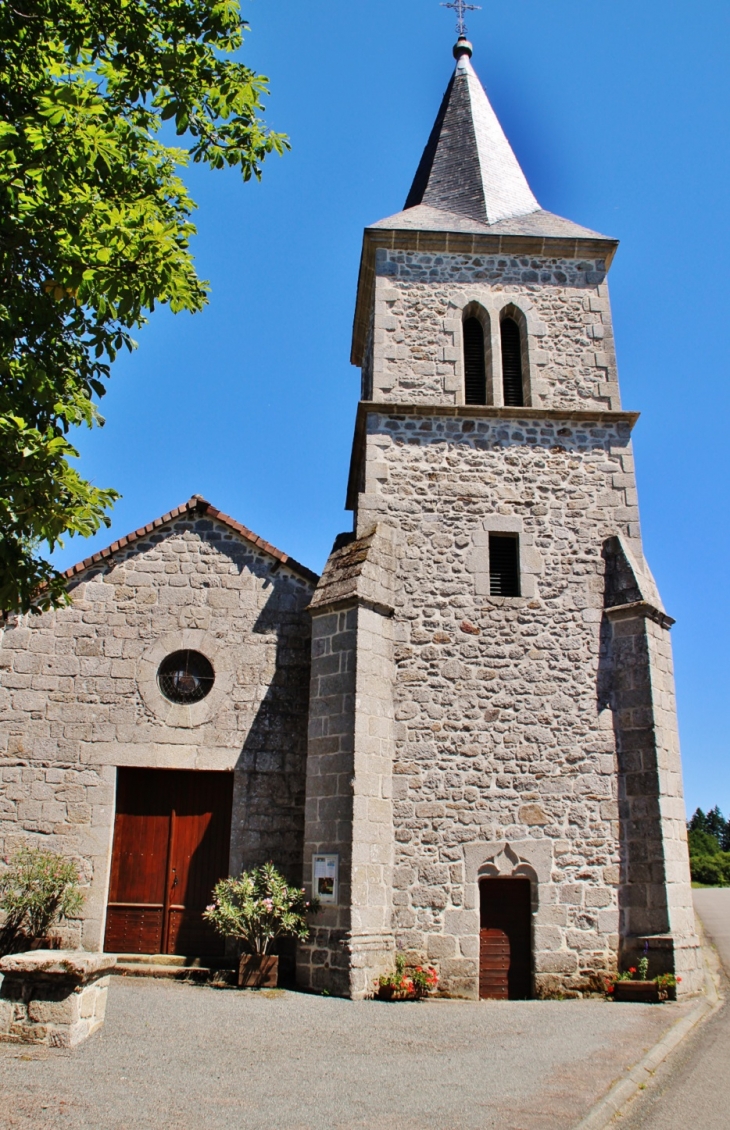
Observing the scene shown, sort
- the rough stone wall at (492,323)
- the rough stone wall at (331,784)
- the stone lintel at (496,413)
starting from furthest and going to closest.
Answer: the rough stone wall at (492,323) < the stone lintel at (496,413) < the rough stone wall at (331,784)

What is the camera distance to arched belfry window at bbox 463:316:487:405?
12.5 meters

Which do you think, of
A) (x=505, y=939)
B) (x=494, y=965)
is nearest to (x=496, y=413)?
(x=505, y=939)

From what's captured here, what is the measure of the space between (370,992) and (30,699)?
210 inches

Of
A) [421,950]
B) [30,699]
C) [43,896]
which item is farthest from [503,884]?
[30,699]

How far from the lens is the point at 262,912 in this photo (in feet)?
30.0

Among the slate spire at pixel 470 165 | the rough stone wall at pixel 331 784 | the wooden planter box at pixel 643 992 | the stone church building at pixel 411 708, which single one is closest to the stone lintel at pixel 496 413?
the stone church building at pixel 411 708

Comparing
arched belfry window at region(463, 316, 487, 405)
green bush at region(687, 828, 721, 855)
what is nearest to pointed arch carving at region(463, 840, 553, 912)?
arched belfry window at region(463, 316, 487, 405)

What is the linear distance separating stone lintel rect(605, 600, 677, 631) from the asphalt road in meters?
4.40

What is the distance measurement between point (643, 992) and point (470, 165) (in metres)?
12.9

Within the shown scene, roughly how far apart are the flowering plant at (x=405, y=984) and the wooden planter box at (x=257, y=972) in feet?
3.75

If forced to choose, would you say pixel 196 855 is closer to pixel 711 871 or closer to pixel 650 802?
pixel 650 802

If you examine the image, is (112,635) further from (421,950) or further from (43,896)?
(421,950)

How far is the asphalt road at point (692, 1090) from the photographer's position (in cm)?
530

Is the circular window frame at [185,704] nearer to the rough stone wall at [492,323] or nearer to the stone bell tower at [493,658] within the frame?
the stone bell tower at [493,658]
